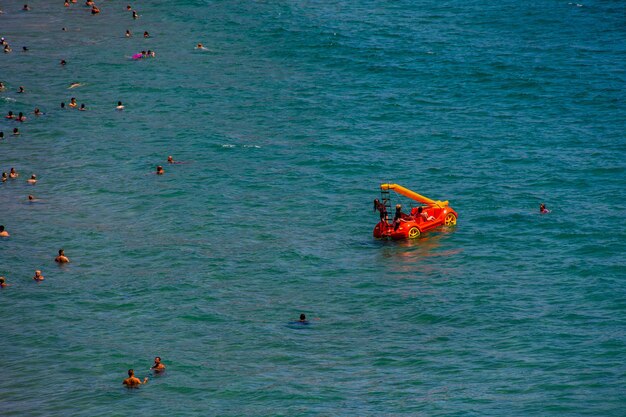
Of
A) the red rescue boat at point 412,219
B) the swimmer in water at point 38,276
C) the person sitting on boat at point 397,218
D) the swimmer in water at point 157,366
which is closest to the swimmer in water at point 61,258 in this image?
the swimmer in water at point 38,276

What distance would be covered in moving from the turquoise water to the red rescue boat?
38.8 inches

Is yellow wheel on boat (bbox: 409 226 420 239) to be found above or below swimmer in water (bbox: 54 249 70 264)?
above

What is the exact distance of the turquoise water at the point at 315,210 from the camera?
171ft

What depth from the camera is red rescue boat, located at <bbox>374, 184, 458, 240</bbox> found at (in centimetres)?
6800

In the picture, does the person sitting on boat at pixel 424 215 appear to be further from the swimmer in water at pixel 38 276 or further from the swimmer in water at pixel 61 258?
the swimmer in water at pixel 38 276

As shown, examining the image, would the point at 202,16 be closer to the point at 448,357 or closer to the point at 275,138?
the point at 275,138

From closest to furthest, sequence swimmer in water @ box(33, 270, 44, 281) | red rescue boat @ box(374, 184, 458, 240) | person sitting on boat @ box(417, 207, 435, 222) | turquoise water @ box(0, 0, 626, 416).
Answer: turquoise water @ box(0, 0, 626, 416) → swimmer in water @ box(33, 270, 44, 281) → red rescue boat @ box(374, 184, 458, 240) → person sitting on boat @ box(417, 207, 435, 222)

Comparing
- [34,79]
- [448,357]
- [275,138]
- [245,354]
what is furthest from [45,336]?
[34,79]

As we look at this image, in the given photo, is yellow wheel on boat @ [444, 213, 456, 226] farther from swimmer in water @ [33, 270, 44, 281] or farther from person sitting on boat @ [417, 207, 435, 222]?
swimmer in water @ [33, 270, 44, 281]

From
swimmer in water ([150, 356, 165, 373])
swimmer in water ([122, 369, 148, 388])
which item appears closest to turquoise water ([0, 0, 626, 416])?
swimmer in water ([122, 369, 148, 388])

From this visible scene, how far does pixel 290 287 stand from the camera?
62.8 meters

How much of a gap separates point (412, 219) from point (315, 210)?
336 inches

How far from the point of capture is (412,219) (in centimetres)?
6869

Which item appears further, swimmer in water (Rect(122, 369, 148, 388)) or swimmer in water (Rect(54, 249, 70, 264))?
swimmer in water (Rect(54, 249, 70, 264))
